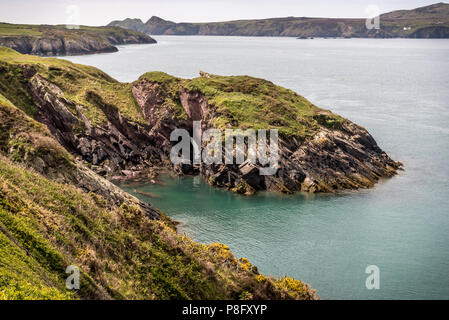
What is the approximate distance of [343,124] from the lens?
91.1m

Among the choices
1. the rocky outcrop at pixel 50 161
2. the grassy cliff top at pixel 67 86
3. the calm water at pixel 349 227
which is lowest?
the calm water at pixel 349 227

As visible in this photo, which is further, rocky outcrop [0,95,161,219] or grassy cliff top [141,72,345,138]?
grassy cliff top [141,72,345,138]

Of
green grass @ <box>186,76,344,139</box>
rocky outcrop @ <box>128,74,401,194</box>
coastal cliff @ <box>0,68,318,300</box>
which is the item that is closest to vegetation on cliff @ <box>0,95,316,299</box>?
coastal cliff @ <box>0,68,318,300</box>

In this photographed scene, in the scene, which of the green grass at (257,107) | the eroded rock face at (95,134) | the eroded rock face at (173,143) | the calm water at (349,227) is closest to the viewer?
the calm water at (349,227)

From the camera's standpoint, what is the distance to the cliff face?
257 ft

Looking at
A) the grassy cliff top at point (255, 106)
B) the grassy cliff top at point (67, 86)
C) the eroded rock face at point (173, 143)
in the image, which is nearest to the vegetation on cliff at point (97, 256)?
the eroded rock face at point (173, 143)

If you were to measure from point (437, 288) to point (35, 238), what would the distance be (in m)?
42.9

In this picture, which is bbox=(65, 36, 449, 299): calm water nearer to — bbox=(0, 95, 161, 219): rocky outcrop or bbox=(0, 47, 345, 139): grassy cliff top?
bbox=(0, 95, 161, 219): rocky outcrop

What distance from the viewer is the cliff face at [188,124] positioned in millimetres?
78375

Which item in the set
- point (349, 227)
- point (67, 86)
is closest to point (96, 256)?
point (349, 227)

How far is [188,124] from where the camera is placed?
9631cm

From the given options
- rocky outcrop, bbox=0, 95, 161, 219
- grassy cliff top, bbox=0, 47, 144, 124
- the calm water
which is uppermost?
grassy cliff top, bbox=0, 47, 144, 124

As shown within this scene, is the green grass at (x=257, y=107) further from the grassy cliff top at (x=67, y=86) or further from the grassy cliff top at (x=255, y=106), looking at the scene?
the grassy cliff top at (x=67, y=86)
